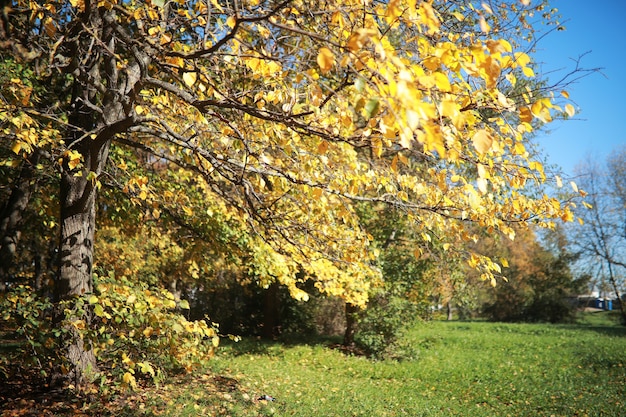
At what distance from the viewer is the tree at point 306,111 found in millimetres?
2020

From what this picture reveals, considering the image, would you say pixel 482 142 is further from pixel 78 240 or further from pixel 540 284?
pixel 540 284

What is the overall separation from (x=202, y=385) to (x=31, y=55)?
6.31m

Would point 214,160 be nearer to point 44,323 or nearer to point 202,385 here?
point 44,323

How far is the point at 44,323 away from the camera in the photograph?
14.6 feet

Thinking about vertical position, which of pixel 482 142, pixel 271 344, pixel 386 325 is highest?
pixel 482 142

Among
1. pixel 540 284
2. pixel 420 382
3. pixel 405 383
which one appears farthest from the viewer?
pixel 540 284

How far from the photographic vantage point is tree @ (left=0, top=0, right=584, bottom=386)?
2020mm

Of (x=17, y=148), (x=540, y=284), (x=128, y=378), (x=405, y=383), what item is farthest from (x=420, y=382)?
(x=540, y=284)

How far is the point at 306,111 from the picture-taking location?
3.56m

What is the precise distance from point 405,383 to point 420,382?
42 centimetres

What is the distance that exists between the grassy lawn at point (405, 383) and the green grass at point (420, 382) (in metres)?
0.02

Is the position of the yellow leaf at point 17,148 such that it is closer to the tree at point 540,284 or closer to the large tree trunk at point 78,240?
the large tree trunk at point 78,240

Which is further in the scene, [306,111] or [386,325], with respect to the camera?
[386,325]

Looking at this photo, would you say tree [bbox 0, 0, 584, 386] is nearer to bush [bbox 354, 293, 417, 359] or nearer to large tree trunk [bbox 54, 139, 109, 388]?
large tree trunk [bbox 54, 139, 109, 388]
